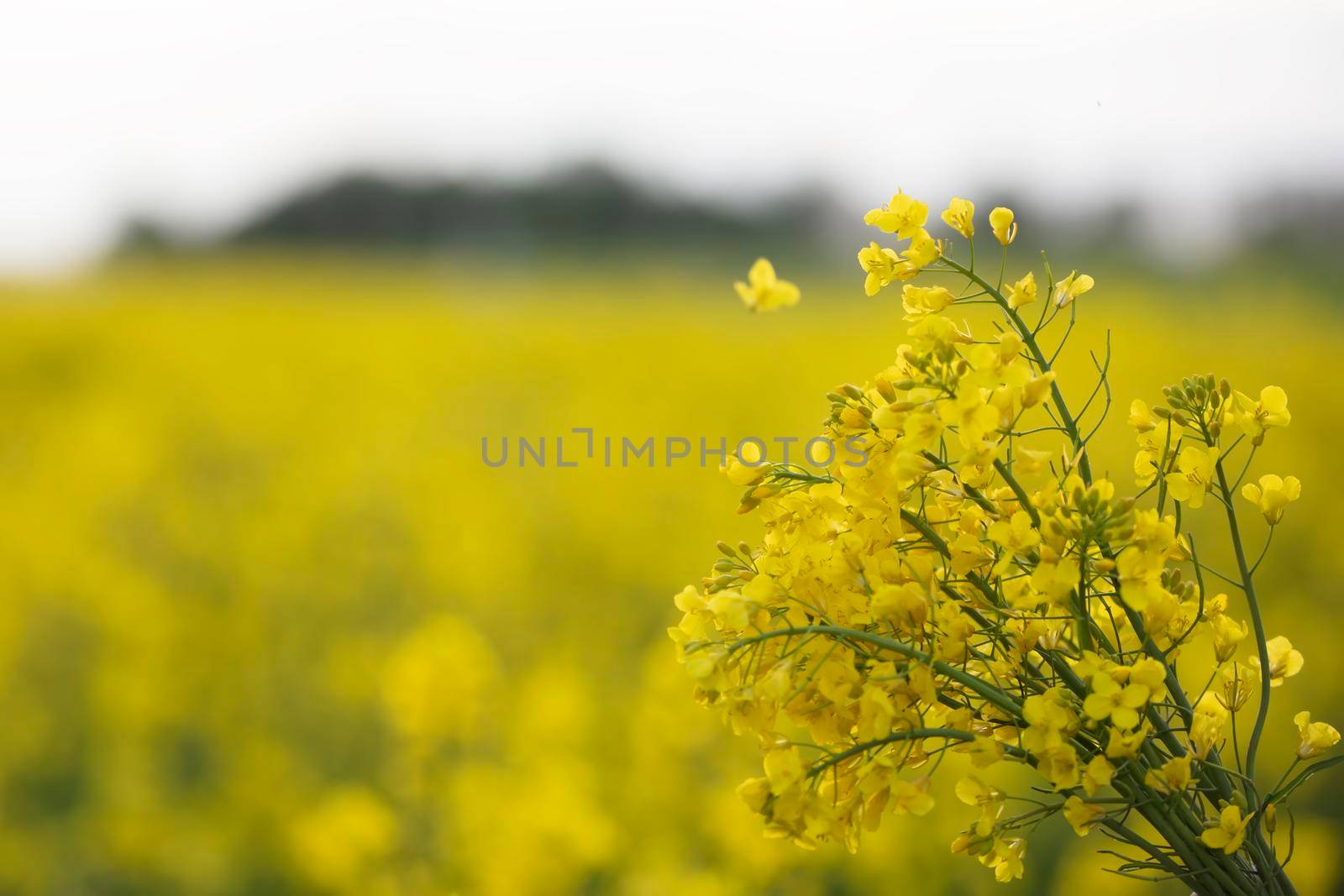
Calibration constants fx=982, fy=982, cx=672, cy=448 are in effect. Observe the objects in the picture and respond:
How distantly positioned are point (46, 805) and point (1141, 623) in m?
2.42

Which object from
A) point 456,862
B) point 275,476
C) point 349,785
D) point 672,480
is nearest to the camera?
point 456,862

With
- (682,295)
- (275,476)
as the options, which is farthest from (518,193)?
(275,476)

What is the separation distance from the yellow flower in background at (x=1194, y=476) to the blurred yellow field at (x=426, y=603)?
31.9 inches

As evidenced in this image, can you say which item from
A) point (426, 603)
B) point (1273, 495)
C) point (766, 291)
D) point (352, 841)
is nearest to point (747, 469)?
point (766, 291)

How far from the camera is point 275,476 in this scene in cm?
341

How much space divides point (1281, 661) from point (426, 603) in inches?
87.9

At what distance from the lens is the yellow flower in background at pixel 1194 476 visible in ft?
1.84

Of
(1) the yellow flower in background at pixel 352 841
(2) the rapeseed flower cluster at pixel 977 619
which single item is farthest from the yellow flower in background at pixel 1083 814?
(1) the yellow flower in background at pixel 352 841

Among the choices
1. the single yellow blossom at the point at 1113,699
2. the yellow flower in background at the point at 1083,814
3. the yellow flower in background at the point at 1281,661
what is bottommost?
the yellow flower in background at the point at 1083,814

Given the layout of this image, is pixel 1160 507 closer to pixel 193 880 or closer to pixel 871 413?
pixel 871 413

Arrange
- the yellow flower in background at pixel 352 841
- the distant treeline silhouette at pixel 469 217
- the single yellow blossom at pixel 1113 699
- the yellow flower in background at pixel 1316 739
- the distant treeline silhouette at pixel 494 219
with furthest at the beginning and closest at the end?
the distant treeline silhouette at pixel 469 217 < the distant treeline silhouette at pixel 494 219 < the yellow flower in background at pixel 352 841 < the yellow flower in background at pixel 1316 739 < the single yellow blossom at pixel 1113 699

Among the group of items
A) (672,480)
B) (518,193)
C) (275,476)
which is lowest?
(672,480)

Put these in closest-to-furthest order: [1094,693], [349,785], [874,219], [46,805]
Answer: [1094,693], [874,219], [349,785], [46,805]

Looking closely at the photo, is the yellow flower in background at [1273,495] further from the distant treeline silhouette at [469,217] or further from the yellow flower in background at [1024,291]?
the distant treeline silhouette at [469,217]
